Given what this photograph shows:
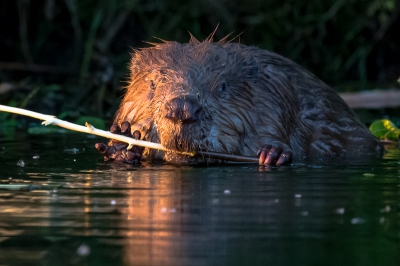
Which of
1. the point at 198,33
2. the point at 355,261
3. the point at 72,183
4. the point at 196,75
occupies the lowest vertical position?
the point at 355,261

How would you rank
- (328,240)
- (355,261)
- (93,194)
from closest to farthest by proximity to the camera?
(355,261) < (328,240) < (93,194)

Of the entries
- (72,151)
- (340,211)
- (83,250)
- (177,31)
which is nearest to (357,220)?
(340,211)

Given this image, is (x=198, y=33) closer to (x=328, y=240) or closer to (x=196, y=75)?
(x=196, y=75)

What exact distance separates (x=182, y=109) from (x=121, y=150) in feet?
2.28

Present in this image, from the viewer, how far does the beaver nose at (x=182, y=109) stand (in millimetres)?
4648

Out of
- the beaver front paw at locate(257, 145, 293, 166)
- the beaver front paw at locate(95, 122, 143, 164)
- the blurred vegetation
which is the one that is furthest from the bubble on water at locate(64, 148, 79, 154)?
the blurred vegetation

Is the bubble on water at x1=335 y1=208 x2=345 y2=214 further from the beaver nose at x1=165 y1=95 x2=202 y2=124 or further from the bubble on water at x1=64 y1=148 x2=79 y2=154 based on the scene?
the bubble on water at x1=64 y1=148 x2=79 y2=154

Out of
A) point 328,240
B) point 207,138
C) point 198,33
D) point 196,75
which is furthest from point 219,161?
point 198,33

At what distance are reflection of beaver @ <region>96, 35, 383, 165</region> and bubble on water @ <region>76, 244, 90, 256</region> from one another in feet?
6.30

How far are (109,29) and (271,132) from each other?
6512 millimetres

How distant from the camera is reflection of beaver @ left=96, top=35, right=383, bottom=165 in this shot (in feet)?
16.3

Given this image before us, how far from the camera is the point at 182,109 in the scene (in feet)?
15.3

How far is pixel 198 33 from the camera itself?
37.4ft

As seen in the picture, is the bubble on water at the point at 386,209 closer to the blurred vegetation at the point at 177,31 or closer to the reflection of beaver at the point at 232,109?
the reflection of beaver at the point at 232,109
